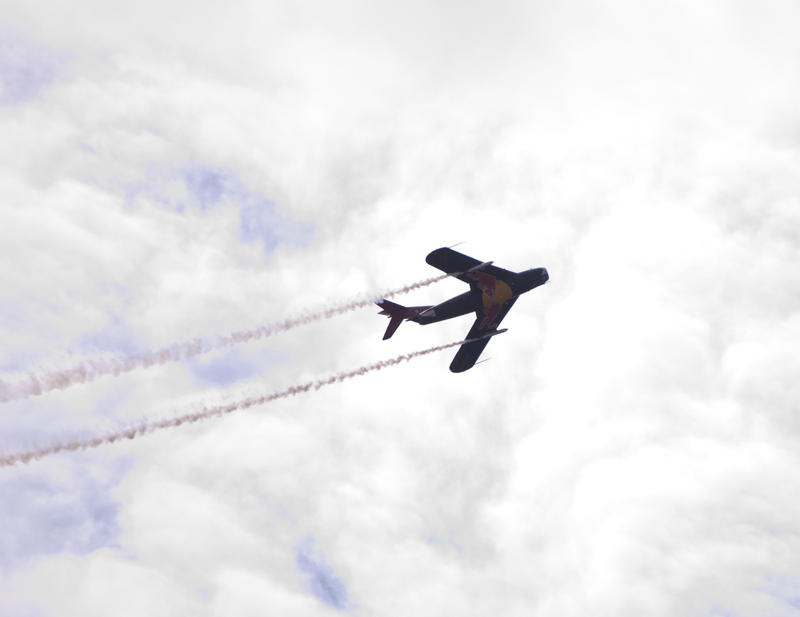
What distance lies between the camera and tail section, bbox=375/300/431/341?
250 ft

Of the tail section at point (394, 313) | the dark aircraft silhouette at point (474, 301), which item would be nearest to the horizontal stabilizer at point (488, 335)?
the dark aircraft silhouette at point (474, 301)

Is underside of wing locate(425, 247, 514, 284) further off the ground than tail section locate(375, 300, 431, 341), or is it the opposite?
underside of wing locate(425, 247, 514, 284)

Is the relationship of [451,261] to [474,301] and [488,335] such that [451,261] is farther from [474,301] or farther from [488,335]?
[488,335]

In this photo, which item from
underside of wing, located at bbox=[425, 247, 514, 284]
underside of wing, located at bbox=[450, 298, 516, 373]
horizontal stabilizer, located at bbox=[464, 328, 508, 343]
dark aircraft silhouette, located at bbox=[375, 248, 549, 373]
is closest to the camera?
underside of wing, located at bbox=[425, 247, 514, 284]

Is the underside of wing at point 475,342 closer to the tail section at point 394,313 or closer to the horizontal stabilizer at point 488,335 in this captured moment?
the horizontal stabilizer at point 488,335

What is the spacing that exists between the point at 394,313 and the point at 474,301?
905 centimetres

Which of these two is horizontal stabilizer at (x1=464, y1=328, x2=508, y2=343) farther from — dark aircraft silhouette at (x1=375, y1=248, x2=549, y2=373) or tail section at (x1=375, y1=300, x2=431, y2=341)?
tail section at (x1=375, y1=300, x2=431, y2=341)

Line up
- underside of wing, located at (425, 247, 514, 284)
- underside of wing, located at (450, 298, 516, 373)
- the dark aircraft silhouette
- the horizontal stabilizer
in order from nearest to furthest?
underside of wing, located at (425, 247, 514, 284)
the dark aircraft silhouette
the horizontal stabilizer
underside of wing, located at (450, 298, 516, 373)

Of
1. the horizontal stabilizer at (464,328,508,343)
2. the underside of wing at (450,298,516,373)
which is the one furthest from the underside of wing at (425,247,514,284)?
the horizontal stabilizer at (464,328,508,343)

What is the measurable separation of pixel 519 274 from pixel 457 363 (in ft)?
41.3

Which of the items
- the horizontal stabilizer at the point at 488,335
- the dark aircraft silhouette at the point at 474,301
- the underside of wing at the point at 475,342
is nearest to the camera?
the dark aircraft silhouette at the point at 474,301

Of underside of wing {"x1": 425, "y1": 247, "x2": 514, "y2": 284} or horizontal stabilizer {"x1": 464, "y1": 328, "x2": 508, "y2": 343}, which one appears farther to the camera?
horizontal stabilizer {"x1": 464, "y1": 328, "x2": 508, "y2": 343}

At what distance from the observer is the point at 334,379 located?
69375 millimetres

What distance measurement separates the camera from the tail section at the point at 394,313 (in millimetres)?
76188
